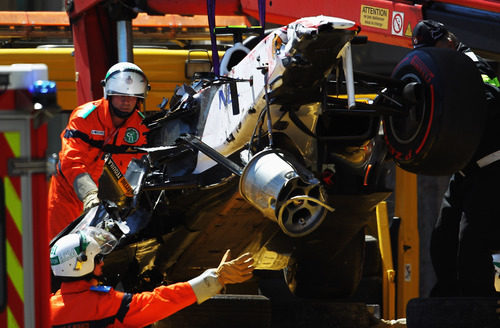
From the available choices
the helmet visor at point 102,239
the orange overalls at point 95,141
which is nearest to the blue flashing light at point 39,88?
the helmet visor at point 102,239

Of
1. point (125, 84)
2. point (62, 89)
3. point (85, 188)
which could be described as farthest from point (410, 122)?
point (62, 89)

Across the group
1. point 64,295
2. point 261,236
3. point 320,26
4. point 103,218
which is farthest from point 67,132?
point 320,26

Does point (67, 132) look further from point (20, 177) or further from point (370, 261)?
point (20, 177)

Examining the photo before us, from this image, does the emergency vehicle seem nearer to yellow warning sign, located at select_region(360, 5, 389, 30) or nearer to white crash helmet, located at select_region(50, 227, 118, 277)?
yellow warning sign, located at select_region(360, 5, 389, 30)

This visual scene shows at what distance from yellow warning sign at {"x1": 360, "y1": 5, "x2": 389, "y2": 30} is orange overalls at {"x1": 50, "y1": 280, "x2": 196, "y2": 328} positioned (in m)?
3.16

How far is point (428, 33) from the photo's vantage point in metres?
5.91

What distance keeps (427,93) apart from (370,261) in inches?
137

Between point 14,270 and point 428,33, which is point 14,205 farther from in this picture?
point 428,33

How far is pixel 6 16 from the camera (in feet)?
33.1

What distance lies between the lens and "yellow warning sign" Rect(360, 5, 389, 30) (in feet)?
24.6

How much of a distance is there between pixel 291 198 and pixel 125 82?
2.52 m

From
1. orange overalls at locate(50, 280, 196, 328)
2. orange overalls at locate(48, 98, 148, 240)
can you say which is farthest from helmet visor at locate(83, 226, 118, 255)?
orange overalls at locate(48, 98, 148, 240)

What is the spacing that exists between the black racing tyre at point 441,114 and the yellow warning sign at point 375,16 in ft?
7.52

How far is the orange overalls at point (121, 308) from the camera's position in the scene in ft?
16.4
